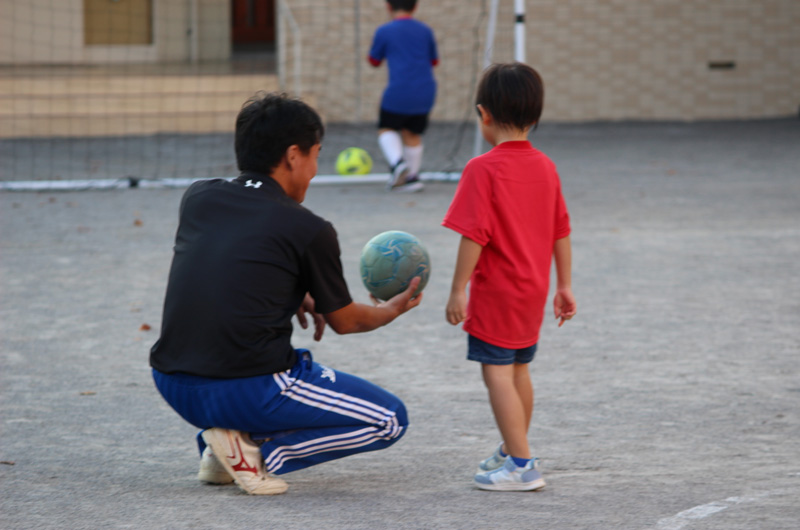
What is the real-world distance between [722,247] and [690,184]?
3156 mm

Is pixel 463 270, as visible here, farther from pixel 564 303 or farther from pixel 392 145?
pixel 392 145

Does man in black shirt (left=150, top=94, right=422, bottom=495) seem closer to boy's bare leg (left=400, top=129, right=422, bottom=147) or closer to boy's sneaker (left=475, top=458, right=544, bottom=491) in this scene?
boy's sneaker (left=475, top=458, right=544, bottom=491)

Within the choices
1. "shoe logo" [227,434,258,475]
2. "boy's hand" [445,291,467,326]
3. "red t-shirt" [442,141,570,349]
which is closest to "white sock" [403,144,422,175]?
"red t-shirt" [442,141,570,349]

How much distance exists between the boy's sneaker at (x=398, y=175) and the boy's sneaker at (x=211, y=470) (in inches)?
271

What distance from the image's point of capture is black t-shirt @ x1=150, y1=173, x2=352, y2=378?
3.08 metres

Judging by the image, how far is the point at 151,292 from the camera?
6066 mm

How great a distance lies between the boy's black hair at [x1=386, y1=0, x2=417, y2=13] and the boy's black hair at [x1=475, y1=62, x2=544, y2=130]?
22.4 feet

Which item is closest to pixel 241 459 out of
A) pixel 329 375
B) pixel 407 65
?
pixel 329 375

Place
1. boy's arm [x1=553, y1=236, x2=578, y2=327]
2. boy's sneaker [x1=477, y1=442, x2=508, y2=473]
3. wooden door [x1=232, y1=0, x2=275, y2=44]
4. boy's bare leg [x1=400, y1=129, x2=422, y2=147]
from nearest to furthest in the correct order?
boy's sneaker [x1=477, y1=442, x2=508, y2=473] < boy's arm [x1=553, y1=236, x2=578, y2=327] < boy's bare leg [x1=400, y1=129, x2=422, y2=147] < wooden door [x1=232, y1=0, x2=275, y2=44]

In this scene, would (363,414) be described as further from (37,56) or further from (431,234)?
(37,56)

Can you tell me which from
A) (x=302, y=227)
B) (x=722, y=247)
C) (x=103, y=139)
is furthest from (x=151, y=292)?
(x=103, y=139)

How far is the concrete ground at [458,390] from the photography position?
3.04 meters

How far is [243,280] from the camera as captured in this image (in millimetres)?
3084

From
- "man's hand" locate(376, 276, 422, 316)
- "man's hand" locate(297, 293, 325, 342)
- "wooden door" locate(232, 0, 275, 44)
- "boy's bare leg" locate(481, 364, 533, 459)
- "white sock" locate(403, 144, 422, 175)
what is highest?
"wooden door" locate(232, 0, 275, 44)
